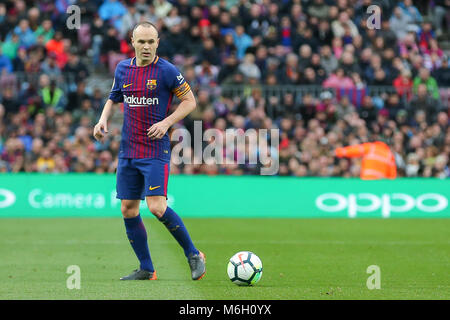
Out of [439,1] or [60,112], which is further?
[439,1]

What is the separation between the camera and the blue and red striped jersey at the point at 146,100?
782 centimetres

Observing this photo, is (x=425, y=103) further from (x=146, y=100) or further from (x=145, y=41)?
(x=145, y=41)

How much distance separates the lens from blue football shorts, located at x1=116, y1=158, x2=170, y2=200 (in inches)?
304

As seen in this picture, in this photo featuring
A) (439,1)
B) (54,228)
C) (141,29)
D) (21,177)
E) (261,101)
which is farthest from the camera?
(439,1)

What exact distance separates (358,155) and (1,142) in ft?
23.6

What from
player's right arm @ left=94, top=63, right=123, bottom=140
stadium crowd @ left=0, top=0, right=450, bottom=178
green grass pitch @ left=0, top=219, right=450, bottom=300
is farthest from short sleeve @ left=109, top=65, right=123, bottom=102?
stadium crowd @ left=0, top=0, right=450, bottom=178

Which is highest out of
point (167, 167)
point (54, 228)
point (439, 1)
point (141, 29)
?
point (439, 1)

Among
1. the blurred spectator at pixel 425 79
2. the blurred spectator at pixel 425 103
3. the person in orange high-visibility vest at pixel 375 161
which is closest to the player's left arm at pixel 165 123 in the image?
the person in orange high-visibility vest at pixel 375 161

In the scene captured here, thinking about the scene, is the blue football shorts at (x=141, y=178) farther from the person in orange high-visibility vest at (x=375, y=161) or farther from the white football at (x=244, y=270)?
the person in orange high-visibility vest at (x=375, y=161)

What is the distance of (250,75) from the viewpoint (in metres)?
19.9

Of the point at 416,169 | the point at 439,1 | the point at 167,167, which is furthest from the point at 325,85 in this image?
the point at 167,167

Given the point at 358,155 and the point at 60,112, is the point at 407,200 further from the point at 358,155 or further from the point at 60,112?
the point at 60,112

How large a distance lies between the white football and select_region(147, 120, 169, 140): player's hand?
1.27 m

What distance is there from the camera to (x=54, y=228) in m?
14.3
